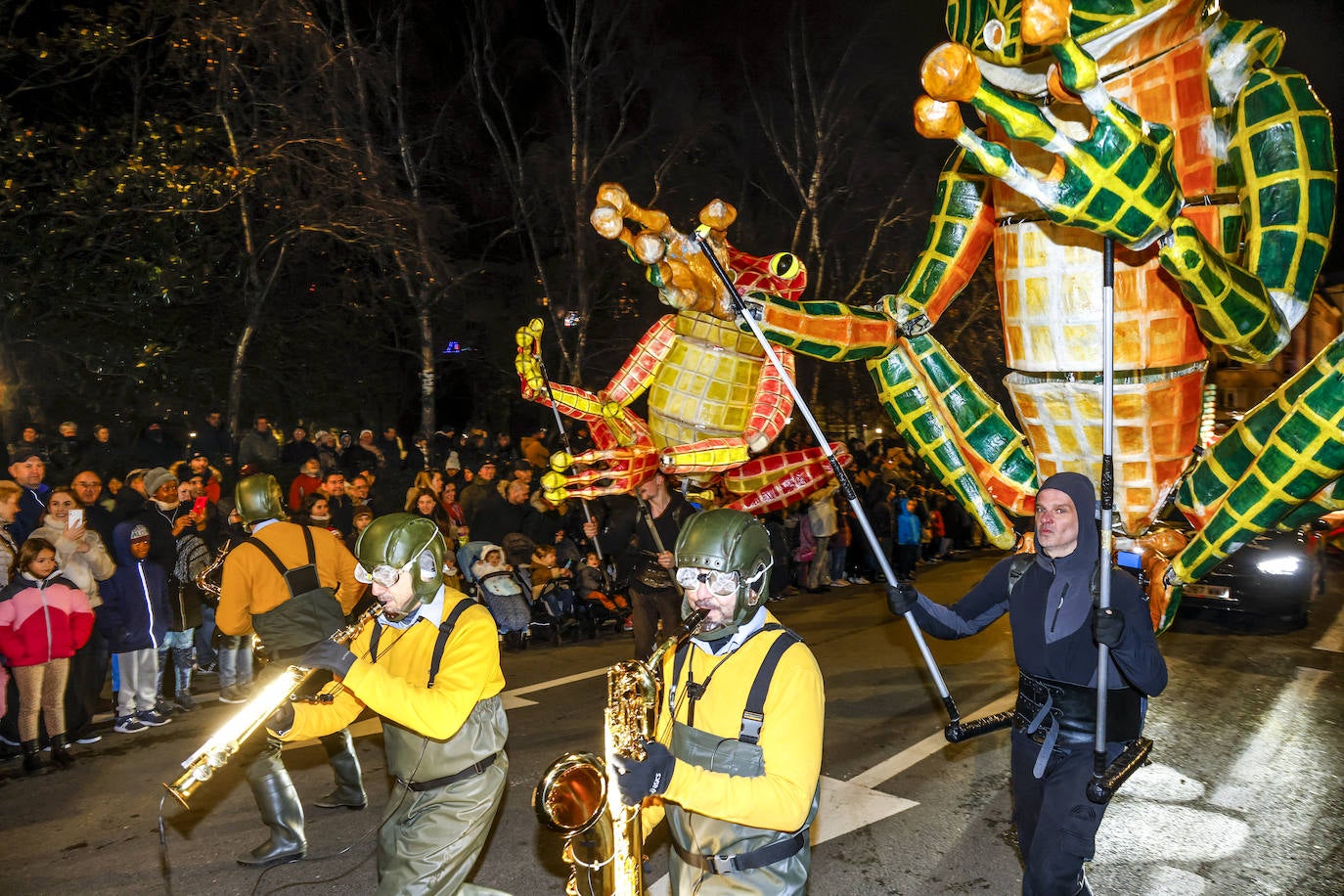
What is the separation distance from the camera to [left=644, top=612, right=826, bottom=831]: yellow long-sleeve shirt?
2.37 meters

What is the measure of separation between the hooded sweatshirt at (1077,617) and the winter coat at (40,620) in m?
5.94

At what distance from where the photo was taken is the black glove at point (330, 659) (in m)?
2.97

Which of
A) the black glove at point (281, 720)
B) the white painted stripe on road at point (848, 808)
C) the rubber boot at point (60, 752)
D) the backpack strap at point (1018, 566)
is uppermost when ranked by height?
the backpack strap at point (1018, 566)

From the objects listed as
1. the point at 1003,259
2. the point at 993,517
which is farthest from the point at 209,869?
the point at 1003,259

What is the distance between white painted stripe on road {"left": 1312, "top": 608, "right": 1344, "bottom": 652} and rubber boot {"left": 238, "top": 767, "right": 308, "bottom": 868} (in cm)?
901

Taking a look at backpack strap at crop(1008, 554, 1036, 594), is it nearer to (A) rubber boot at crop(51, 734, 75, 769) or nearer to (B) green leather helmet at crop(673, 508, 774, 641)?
(B) green leather helmet at crop(673, 508, 774, 641)

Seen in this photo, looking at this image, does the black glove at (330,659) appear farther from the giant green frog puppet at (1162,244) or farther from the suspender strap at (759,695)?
the giant green frog puppet at (1162,244)

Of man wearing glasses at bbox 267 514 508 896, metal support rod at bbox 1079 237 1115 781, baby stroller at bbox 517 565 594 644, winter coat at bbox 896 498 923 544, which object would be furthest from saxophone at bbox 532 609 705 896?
winter coat at bbox 896 498 923 544

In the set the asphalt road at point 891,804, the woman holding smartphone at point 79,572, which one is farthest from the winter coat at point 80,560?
the asphalt road at point 891,804

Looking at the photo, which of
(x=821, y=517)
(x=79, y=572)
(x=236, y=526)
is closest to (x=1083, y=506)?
(x=79, y=572)

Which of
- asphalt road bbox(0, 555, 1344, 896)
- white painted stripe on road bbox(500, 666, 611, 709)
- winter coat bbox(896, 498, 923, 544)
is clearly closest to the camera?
asphalt road bbox(0, 555, 1344, 896)

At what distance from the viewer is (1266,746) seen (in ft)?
20.3

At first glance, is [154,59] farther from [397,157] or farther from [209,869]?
[209,869]

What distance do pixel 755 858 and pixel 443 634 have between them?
1308mm
